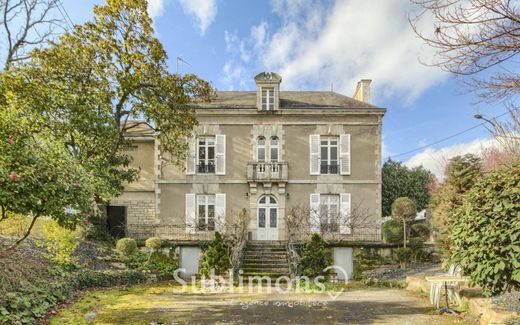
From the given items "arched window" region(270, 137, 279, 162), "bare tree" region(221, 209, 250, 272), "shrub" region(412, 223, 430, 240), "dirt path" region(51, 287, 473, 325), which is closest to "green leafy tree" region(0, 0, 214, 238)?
"dirt path" region(51, 287, 473, 325)

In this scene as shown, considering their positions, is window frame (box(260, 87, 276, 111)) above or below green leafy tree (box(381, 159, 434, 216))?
above

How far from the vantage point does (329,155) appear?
16.9 metres

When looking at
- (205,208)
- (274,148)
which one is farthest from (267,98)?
(205,208)

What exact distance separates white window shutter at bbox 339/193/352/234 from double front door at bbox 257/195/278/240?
9.55ft

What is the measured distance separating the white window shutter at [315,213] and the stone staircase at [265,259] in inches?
65.0

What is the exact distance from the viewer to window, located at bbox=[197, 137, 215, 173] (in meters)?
16.8

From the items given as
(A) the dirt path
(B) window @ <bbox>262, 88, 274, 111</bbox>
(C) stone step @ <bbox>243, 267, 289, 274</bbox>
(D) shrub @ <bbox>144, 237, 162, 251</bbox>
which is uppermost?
(B) window @ <bbox>262, 88, 274, 111</bbox>

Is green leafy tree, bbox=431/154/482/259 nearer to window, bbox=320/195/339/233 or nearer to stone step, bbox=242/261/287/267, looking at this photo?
stone step, bbox=242/261/287/267

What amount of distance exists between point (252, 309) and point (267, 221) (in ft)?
30.3

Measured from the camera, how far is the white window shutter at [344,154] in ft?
54.5

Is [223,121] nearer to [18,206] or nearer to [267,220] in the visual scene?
[267,220]

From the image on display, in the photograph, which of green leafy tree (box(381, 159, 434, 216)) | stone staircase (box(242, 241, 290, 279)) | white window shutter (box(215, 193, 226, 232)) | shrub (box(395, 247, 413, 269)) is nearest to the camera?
stone staircase (box(242, 241, 290, 279))

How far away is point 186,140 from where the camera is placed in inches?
661

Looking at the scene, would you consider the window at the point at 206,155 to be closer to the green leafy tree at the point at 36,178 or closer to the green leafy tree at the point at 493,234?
the green leafy tree at the point at 36,178
